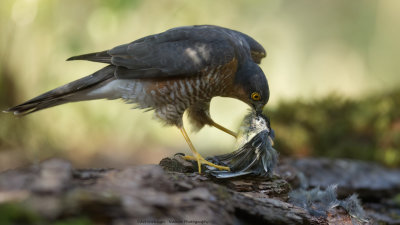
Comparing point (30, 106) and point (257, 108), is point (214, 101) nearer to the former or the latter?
point (257, 108)

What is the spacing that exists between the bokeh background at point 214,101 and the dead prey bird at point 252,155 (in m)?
2.49

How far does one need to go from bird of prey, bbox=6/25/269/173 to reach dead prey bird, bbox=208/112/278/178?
0.42 m

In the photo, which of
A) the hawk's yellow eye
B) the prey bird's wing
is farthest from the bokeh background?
the prey bird's wing

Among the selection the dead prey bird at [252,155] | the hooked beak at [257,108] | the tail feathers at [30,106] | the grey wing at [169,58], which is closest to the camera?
the dead prey bird at [252,155]

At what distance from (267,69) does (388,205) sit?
18.2 ft

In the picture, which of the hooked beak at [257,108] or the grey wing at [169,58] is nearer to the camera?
the grey wing at [169,58]

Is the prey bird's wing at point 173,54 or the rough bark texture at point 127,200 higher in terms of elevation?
the prey bird's wing at point 173,54

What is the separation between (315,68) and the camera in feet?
33.4

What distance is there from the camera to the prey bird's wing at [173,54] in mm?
3887

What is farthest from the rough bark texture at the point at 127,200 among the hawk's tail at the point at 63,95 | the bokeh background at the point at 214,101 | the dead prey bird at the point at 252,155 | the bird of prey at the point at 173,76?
the bokeh background at the point at 214,101

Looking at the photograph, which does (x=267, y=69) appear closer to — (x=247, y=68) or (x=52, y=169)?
(x=247, y=68)

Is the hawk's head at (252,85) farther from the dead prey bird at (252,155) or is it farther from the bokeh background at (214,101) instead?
the bokeh background at (214,101)

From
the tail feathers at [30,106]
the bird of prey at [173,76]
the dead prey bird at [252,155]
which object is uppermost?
the bird of prey at [173,76]

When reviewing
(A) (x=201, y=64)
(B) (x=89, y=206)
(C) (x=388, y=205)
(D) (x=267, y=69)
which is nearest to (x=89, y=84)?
(A) (x=201, y=64)
